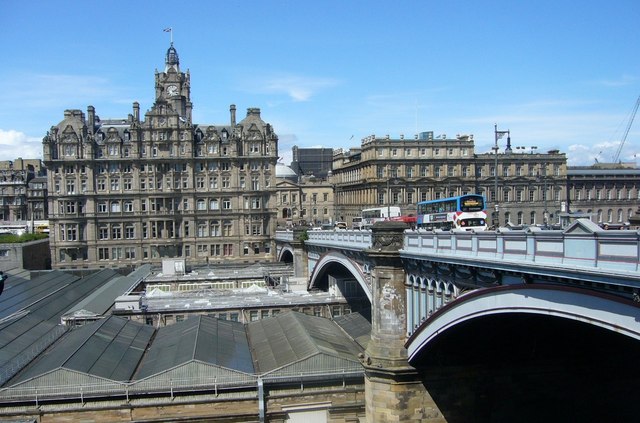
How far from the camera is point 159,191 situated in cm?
9300

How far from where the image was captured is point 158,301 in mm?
60250

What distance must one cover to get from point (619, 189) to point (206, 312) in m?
75.2

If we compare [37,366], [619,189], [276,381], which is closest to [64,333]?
[37,366]

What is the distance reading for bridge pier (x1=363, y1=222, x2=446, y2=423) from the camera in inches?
1225

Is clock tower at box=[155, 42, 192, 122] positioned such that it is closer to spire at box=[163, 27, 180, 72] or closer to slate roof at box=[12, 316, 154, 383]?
spire at box=[163, 27, 180, 72]

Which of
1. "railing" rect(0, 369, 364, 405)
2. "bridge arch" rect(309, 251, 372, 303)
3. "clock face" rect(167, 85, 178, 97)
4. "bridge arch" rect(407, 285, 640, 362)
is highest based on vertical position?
A: "clock face" rect(167, 85, 178, 97)

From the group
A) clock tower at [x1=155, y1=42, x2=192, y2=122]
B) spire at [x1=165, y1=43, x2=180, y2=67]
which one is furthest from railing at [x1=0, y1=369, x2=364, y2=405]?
spire at [x1=165, y1=43, x2=180, y2=67]

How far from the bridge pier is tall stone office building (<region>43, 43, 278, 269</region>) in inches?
2529

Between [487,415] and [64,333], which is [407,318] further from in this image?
[64,333]

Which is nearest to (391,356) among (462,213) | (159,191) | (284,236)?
(462,213)

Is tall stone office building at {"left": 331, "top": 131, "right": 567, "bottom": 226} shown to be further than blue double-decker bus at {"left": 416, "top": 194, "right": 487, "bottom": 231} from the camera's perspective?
Yes

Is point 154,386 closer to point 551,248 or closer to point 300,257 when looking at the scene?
point 551,248

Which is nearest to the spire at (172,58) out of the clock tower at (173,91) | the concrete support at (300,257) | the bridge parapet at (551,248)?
the clock tower at (173,91)

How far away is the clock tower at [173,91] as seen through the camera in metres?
97.5
